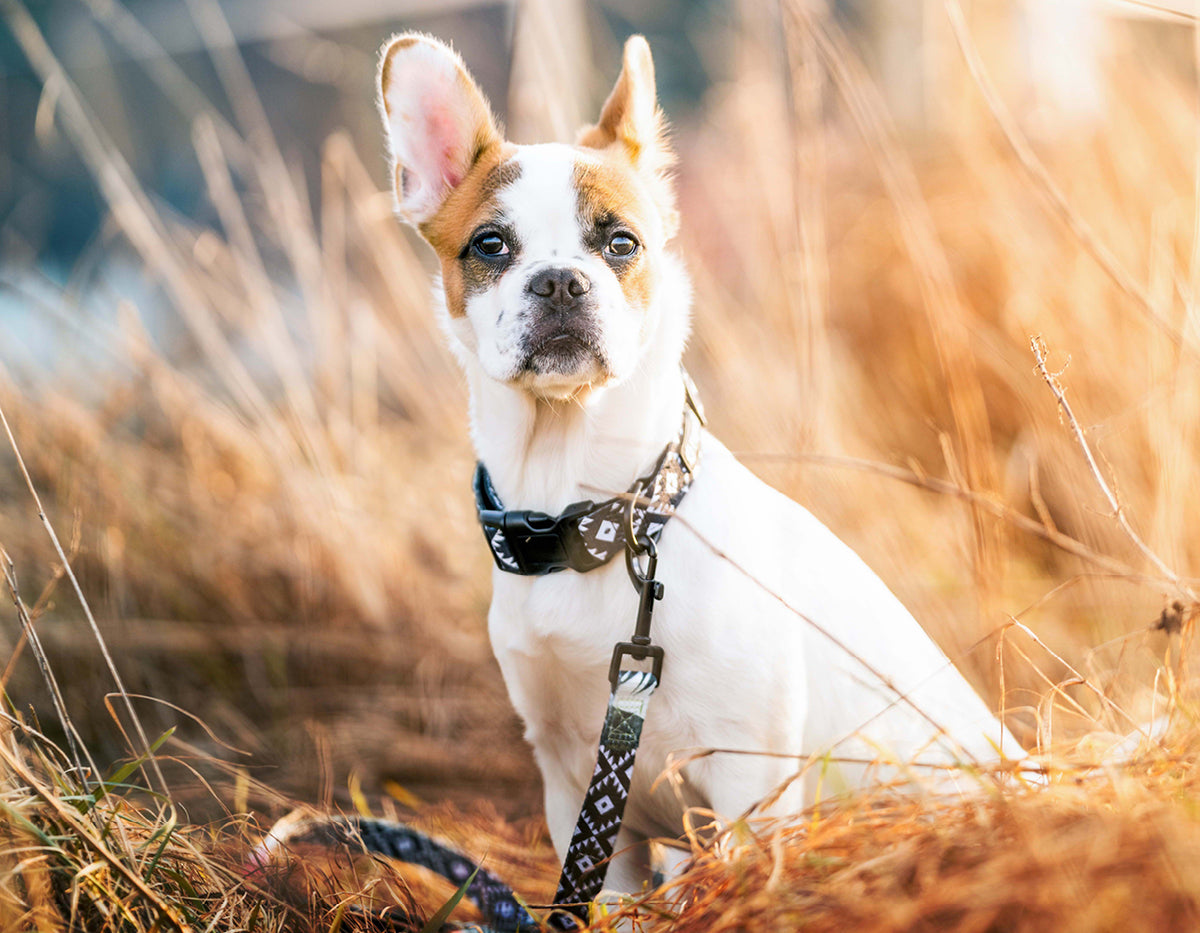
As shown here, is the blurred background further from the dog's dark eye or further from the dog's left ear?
the dog's dark eye

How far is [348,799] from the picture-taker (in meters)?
2.10

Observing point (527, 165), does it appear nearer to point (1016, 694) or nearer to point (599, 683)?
point (599, 683)

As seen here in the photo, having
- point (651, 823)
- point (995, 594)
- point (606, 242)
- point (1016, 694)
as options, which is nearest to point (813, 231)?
point (606, 242)

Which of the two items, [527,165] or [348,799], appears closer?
[527,165]

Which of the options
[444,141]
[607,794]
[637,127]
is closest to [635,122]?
[637,127]

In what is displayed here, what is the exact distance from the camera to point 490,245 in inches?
64.7

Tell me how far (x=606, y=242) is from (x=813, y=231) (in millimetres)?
887

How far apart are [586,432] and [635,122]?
0.72m

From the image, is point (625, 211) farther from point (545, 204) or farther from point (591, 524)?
point (591, 524)

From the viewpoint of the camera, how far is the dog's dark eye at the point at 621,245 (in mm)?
1623

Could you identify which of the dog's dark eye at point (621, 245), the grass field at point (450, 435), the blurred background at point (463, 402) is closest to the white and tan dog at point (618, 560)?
the dog's dark eye at point (621, 245)

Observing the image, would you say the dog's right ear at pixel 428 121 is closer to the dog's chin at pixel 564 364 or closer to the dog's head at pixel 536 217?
the dog's head at pixel 536 217

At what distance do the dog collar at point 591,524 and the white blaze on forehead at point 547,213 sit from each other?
425mm

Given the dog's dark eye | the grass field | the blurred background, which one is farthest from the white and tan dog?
the blurred background
